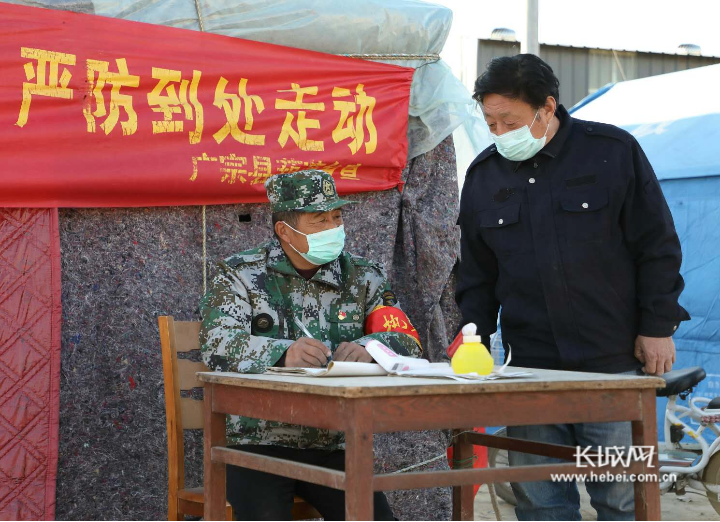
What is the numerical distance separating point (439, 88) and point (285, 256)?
1610mm

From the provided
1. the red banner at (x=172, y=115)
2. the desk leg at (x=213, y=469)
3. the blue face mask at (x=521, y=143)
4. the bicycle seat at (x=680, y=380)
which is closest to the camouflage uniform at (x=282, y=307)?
the desk leg at (x=213, y=469)

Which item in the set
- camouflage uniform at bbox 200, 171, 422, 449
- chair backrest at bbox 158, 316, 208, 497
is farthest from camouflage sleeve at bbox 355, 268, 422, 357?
chair backrest at bbox 158, 316, 208, 497

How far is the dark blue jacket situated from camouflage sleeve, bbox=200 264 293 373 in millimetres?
864

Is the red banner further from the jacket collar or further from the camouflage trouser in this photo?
the camouflage trouser

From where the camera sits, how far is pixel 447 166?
13.8ft

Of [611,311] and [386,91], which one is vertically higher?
[386,91]

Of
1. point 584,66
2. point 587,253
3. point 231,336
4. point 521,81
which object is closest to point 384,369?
point 231,336

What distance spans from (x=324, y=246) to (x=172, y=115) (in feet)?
3.78

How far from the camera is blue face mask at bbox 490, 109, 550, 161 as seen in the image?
294cm

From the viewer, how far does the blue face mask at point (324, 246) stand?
290 centimetres

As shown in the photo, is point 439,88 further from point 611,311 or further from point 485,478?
point 485,478

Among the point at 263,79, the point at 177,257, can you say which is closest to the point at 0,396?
the point at 177,257

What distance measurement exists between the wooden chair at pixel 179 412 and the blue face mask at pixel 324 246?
20.7 inches

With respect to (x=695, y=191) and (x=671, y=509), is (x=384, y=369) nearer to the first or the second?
(x=671, y=509)
